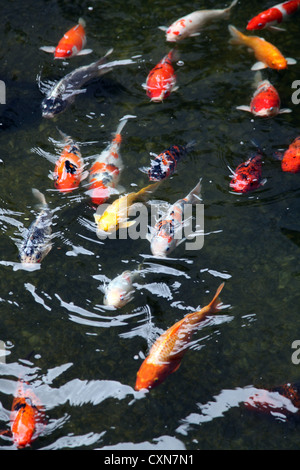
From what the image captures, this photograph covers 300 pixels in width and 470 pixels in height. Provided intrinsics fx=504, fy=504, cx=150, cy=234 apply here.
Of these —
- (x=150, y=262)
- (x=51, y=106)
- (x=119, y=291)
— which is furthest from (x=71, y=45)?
(x=119, y=291)

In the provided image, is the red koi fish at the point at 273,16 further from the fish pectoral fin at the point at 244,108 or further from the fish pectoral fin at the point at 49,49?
the fish pectoral fin at the point at 49,49

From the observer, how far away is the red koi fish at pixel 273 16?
729 cm

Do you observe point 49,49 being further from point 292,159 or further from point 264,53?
point 292,159

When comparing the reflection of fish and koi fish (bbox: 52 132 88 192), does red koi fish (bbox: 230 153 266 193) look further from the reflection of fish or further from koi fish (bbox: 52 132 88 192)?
koi fish (bbox: 52 132 88 192)

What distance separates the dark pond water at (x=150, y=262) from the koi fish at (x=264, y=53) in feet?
0.49

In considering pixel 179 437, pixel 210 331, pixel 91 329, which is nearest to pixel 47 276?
pixel 91 329

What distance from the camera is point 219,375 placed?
4742 millimetres

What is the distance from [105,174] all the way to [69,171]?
42cm

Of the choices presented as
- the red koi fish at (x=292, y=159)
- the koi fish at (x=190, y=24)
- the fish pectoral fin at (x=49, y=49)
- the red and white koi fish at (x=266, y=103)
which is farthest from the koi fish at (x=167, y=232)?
the fish pectoral fin at (x=49, y=49)

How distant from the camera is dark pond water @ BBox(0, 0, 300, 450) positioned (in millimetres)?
4539

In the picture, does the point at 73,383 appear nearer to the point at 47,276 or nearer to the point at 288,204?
the point at 47,276

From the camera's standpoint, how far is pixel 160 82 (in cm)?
663

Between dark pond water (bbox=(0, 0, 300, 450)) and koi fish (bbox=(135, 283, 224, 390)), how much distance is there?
0.11 m

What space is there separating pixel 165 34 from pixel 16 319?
4.80 m
